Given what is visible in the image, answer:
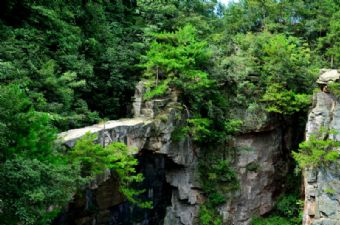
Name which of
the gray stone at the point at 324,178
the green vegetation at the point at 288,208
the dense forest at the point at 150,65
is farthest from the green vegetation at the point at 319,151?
the green vegetation at the point at 288,208

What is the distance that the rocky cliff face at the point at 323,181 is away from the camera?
1277 cm

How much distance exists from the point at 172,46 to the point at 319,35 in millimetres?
9563

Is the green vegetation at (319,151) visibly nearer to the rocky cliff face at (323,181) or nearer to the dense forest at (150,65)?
the rocky cliff face at (323,181)

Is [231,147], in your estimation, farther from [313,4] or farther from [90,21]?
[313,4]

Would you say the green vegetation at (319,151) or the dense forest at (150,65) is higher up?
the dense forest at (150,65)

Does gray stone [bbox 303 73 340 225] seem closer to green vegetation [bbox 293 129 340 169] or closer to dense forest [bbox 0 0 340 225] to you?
green vegetation [bbox 293 129 340 169]

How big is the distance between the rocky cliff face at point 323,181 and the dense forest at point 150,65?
1.42 m

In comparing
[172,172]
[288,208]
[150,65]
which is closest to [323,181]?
[288,208]

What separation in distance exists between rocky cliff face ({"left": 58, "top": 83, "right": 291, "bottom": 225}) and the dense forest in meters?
0.62

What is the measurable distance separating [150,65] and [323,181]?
25.2 feet

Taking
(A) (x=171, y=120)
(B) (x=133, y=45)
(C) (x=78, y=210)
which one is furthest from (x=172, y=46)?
(C) (x=78, y=210)

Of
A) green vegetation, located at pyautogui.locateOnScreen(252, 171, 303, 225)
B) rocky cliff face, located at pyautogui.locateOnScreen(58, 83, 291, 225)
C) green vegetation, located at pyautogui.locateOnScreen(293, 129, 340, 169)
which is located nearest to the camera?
green vegetation, located at pyautogui.locateOnScreen(293, 129, 340, 169)

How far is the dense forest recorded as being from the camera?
1074cm

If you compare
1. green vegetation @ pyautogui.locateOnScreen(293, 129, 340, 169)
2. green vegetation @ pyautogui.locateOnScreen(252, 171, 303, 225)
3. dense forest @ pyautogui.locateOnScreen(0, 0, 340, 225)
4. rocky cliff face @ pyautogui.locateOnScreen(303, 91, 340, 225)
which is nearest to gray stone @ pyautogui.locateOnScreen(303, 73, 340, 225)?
rocky cliff face @ pyautogui.locateOnScreen(303, 91, 340, 225)
